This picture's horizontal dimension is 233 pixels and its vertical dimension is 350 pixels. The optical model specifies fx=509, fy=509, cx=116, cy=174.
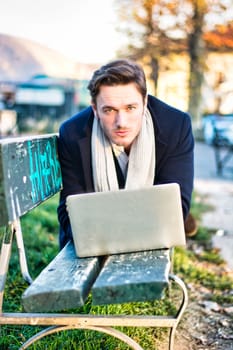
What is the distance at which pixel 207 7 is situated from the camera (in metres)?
17.6

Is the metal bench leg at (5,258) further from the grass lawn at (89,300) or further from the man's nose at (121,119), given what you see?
the man's nose at (121,119)

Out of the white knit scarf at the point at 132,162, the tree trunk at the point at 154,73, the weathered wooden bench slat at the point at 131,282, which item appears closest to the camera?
the weathered wooden bench slat at the point at 131,282

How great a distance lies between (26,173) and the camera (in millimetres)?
2117

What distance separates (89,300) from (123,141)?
84cm

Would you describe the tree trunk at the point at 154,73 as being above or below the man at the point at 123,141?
above

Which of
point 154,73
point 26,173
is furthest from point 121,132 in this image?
point 154,73

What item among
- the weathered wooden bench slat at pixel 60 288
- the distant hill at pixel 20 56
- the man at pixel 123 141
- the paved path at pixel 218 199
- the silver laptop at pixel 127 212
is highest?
the distant hill at pixel 20 56

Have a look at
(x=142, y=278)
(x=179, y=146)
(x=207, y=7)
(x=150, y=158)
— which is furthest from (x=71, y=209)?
(x=207, y=7)

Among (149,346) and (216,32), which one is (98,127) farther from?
(216,32)

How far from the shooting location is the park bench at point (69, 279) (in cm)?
167

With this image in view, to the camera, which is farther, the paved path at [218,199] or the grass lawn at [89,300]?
the paved path at [218,199]

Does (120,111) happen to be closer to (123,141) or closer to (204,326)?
(123,141)

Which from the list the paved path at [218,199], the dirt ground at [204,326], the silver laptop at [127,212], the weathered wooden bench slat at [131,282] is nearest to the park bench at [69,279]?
the weathered wooden bench slat at [131,282]

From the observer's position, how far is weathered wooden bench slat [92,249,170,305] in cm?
167
